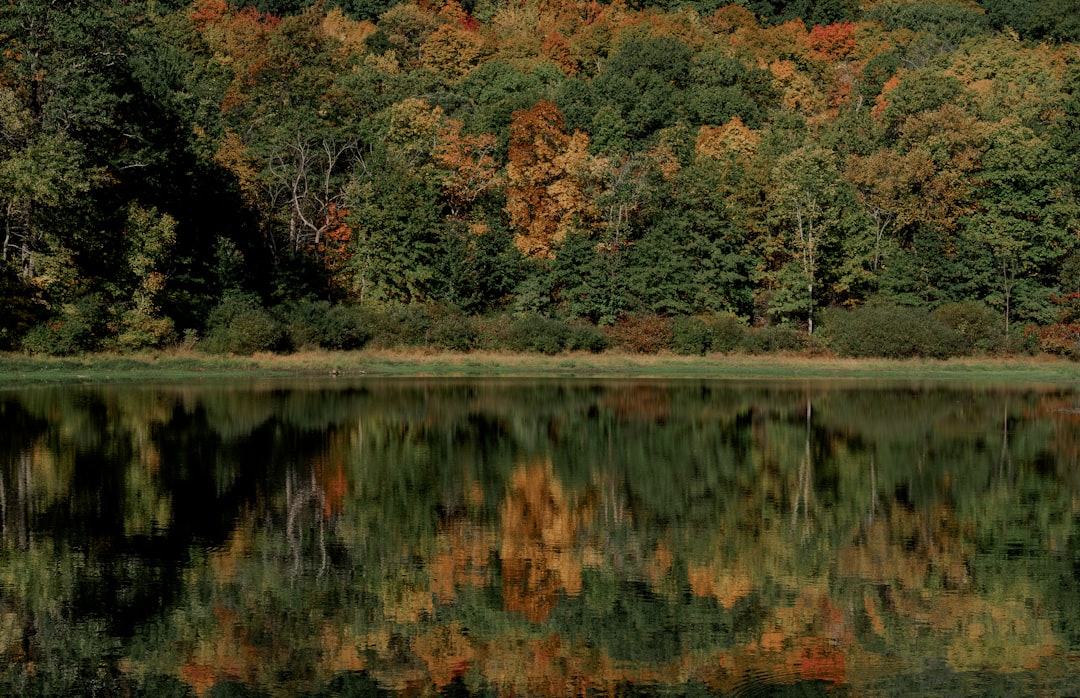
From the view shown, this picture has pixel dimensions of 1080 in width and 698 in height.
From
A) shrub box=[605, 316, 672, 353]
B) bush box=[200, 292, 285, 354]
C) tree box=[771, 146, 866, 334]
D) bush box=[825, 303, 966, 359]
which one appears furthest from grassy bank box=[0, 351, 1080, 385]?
tree box=[771, 146, 866, 334]

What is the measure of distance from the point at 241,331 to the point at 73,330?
332 inches

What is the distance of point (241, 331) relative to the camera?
6719 cm

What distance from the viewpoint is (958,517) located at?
78.7 feet

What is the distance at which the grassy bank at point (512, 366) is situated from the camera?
61.0 meters

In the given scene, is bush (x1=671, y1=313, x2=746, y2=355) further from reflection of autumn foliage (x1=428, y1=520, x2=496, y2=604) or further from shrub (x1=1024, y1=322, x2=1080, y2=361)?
reflection of autumn foliage (x1=428, y1=520, x2=496, y2=604)

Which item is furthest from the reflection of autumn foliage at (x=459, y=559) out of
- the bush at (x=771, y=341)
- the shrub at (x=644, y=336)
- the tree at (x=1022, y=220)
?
the tree at (x=1022, y=220)

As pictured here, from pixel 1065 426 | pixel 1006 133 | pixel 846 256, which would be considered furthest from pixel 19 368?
pixel 1006 133

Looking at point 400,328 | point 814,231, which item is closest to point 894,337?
point 814,231

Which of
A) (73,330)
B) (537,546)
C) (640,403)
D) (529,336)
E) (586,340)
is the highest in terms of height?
(73,330)

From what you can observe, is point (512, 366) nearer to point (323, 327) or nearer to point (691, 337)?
point (323, 327)

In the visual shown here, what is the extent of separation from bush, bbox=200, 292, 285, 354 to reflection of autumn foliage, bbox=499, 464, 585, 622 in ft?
136

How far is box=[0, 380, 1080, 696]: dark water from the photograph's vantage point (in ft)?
47.5

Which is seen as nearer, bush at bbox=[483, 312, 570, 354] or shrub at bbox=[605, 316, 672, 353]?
bush at bbox=[483, 312, 570, 354]

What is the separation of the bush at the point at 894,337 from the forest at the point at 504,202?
0.16 metres
